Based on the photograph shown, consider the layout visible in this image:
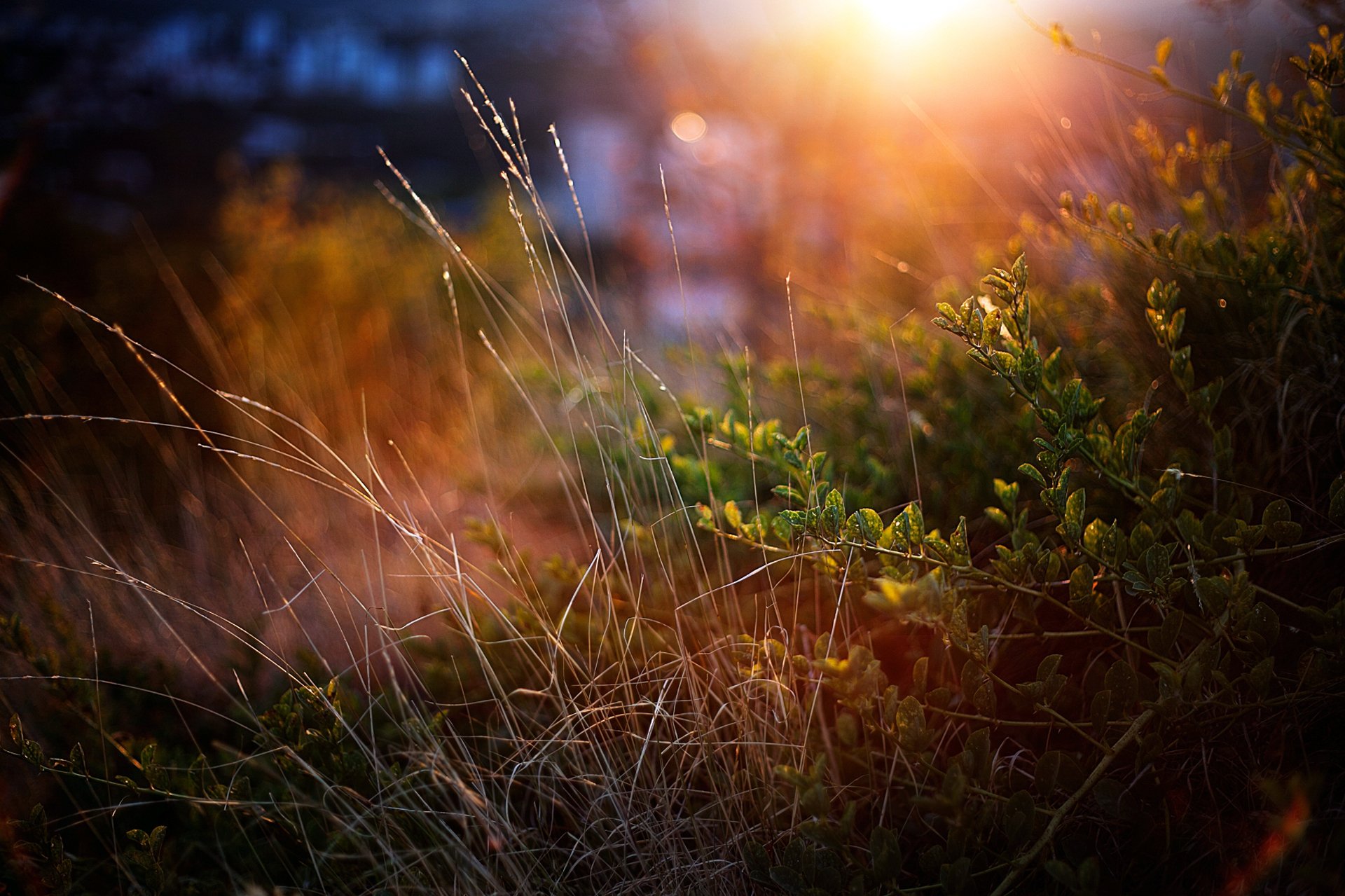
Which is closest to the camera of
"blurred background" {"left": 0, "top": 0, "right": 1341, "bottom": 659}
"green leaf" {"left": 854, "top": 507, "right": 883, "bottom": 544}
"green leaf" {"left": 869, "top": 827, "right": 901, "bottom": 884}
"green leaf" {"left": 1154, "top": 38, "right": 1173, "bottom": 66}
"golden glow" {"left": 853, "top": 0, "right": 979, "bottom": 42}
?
"green leaf" {"left": 869, "top": 827, "right": 901, "bottom": 884}

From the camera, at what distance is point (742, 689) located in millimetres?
1179

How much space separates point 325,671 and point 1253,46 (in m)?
2.85

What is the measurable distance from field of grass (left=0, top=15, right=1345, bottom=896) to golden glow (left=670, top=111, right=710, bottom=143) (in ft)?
13.9

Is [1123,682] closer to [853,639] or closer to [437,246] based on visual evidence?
[853,639]

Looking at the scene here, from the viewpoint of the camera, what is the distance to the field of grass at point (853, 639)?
3.03 feet

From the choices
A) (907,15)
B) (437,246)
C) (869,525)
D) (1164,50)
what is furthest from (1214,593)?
(437,246)

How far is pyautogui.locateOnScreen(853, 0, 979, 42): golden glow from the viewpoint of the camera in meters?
3.46

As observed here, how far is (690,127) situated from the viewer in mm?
6031

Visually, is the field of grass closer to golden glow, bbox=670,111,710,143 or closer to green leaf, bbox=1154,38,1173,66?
green leaf, bbox=1154,38,1173,66

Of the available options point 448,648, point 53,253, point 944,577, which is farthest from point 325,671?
point 53,253

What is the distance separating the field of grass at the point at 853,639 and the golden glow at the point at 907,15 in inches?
71.1

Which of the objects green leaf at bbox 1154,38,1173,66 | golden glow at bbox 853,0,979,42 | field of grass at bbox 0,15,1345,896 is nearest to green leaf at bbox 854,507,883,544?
field of grass at bbox 0,15,1345,896

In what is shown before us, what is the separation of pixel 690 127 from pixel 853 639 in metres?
5.55

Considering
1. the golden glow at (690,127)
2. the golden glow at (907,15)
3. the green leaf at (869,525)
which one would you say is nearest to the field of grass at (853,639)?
the green leaf at (869,525)
